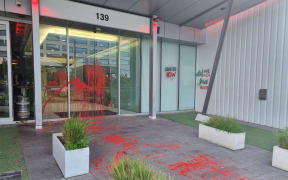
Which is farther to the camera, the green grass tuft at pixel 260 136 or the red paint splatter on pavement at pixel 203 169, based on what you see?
the green grass tuft at pixel 260 136

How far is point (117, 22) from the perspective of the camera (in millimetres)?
7121

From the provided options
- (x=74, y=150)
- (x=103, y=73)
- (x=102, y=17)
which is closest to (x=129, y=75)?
(x=103, y=73)

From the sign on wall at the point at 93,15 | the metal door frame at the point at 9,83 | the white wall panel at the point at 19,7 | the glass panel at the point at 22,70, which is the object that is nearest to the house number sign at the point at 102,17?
the sign on wall at the point at 93,15

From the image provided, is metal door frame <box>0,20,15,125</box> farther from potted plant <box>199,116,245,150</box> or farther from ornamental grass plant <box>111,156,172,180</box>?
potted plant <box>199,116,245,150</box>

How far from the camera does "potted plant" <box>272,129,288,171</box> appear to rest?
11.7ft


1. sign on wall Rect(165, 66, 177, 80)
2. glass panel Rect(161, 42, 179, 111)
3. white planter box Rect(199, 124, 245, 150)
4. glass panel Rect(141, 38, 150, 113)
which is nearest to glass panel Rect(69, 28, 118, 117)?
glass panel Rect(141, 38, 150, 113)

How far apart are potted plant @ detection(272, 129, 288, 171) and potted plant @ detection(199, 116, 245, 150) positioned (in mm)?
921

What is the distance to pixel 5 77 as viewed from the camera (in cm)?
629

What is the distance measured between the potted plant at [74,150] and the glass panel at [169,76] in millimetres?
6546

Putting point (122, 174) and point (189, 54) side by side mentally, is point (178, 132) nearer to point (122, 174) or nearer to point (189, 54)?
point (122, 174)

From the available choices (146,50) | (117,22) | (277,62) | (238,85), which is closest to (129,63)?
(146,50)

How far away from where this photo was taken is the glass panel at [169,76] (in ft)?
30.9

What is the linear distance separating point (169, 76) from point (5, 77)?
6.93 metres

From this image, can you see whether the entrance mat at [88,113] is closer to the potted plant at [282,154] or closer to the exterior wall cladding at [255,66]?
the exterior wall cladding at [255,66]
